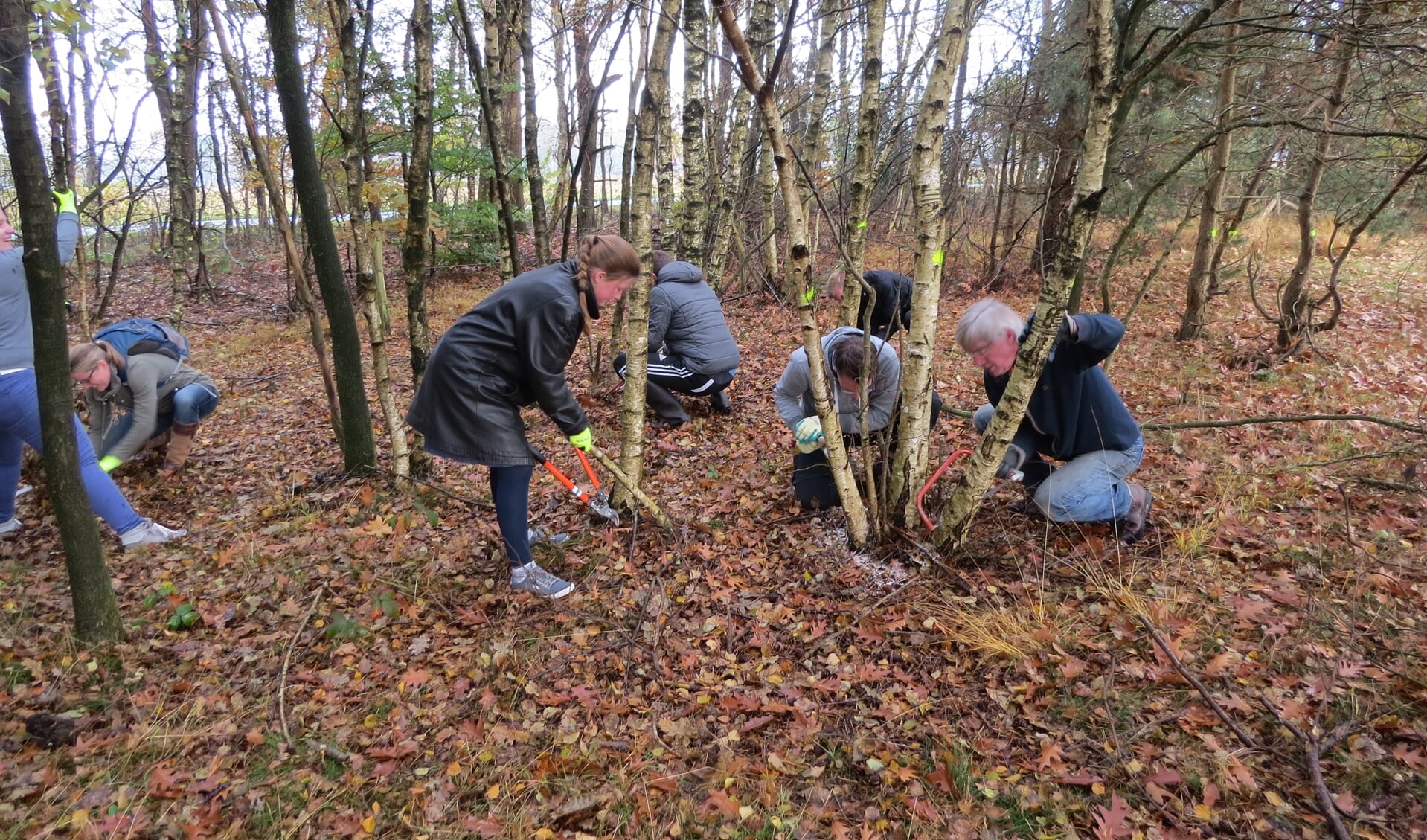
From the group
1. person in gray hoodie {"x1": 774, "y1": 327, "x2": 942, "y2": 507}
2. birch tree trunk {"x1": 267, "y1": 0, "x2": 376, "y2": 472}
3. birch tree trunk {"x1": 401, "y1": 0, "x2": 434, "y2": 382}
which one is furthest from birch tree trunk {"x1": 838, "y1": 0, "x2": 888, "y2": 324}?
birch tree trunk {"x1": 267, "y1": 0, "x2": 376, "y2": 472}

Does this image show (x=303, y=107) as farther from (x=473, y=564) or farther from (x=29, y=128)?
(x=473, y=564)

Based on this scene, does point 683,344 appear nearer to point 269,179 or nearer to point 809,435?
point 809,435

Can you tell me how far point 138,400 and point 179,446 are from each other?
1.77 feet

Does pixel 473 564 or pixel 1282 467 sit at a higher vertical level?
pixel 1282 467

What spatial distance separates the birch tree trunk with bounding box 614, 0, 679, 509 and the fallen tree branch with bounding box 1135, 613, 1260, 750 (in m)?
2.62

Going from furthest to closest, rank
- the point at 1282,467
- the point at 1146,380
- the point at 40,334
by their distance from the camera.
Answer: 1. the point at 1146,380
2. the point at 1282,467
3. the point at 40,334

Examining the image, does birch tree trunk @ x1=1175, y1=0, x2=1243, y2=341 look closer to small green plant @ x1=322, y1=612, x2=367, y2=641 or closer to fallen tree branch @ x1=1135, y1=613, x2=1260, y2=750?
fallen tree branch @ x1=1135, y1=613, x2=1260, y2=750

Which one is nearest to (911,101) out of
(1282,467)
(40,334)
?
(1282,467)

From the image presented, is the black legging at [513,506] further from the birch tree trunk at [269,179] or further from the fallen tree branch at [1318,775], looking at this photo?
the fallen tree branch at [1318,775]

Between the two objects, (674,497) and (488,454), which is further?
(674,497)

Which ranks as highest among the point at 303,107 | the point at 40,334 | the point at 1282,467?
the point at 303,107

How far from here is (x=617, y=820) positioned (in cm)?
232

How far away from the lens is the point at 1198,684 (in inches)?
96.3

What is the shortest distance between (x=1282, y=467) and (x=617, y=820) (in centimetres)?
435
